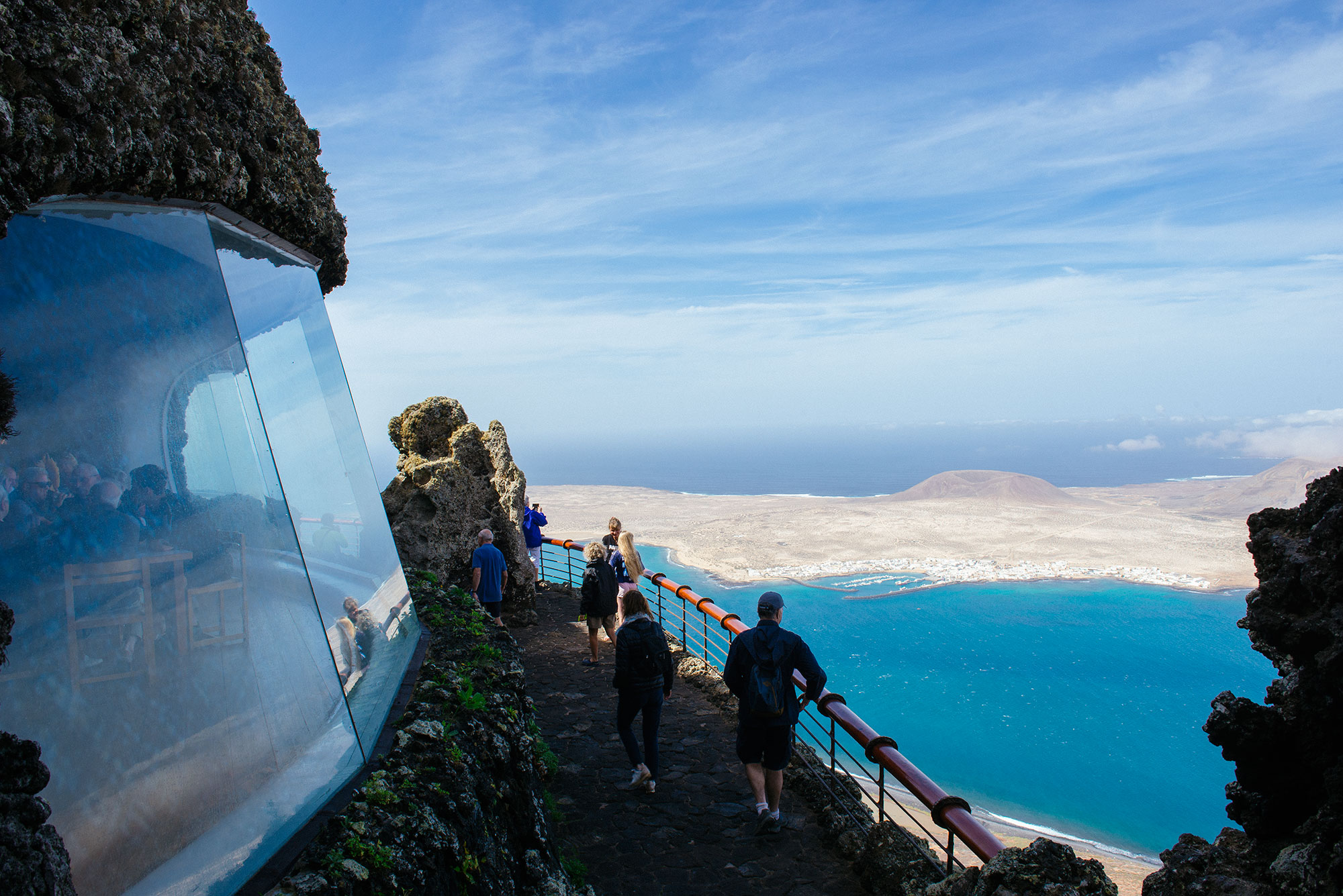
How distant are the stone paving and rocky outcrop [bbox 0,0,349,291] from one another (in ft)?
16.5

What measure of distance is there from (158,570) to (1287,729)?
4465 mm

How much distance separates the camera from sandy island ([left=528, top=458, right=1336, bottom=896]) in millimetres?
50219

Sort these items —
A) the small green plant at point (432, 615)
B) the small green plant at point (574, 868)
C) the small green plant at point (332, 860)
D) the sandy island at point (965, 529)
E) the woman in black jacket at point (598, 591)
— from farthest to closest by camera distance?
the sandy island at point (965, 529) → the woman in black jacket at point (598, 591) → the small green plant at point (432, 615) → the small green plant at point (574, 868) → the small green plant at point (332, 860)

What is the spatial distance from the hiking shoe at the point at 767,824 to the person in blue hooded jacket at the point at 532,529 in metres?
7.98

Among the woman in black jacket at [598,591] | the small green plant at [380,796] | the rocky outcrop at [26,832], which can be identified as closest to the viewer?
the rocky outcrop at [26,832]

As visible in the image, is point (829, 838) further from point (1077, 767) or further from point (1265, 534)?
point (1077, 767)

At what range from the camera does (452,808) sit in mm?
3701

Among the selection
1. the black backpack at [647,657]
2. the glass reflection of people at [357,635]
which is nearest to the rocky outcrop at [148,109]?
the glass reflection of people at [357,635]

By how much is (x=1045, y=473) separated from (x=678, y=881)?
622 feet

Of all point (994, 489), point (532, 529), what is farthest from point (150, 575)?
point (994, 489)

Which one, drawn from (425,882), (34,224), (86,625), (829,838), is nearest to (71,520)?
(86,625)

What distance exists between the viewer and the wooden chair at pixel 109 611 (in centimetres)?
262

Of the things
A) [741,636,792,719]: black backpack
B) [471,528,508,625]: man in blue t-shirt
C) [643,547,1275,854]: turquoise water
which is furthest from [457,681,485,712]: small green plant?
[643,547,1275,854]: turquoise water

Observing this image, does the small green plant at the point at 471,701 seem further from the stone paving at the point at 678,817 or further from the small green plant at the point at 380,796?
the stone paving at the point at 678,817
